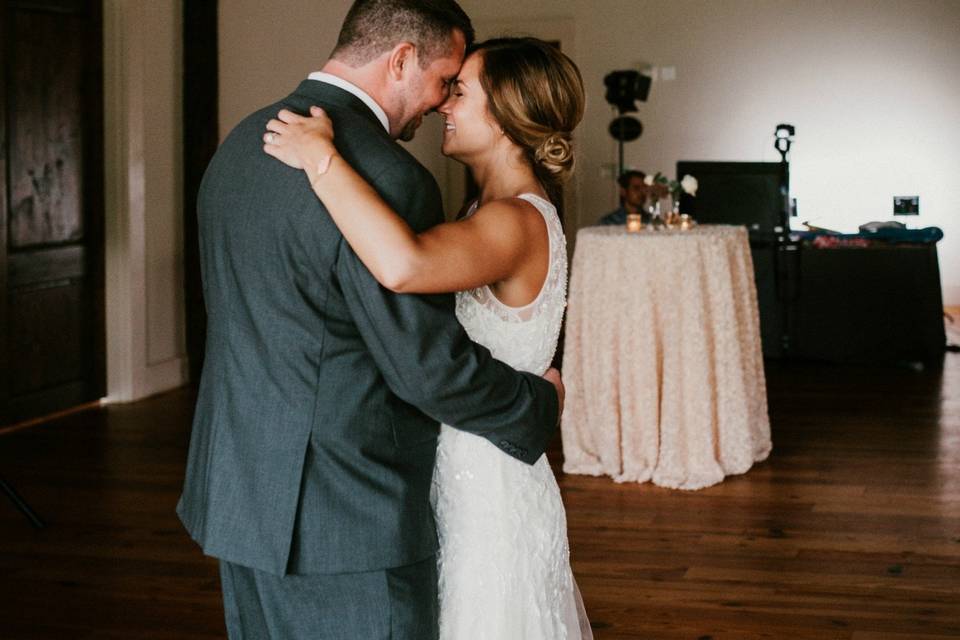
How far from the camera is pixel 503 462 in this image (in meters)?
2.05

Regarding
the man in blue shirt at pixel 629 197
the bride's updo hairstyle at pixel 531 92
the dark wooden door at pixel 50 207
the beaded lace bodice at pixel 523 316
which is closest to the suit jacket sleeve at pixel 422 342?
the beaded lace bodice at pixel 523 316

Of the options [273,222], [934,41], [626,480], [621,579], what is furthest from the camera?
[934,41]

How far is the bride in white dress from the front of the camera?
2008 millimetres

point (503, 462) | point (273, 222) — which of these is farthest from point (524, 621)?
point (273, 222)

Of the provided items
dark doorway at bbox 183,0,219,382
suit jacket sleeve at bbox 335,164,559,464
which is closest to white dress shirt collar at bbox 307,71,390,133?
suit jacket sleeve at bbox 335,164,559,464

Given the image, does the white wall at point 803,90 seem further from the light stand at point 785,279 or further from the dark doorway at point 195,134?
the dark doorway at point 195,134

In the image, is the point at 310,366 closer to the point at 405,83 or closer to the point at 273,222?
the point at 273,222

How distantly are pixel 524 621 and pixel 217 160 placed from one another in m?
0.91

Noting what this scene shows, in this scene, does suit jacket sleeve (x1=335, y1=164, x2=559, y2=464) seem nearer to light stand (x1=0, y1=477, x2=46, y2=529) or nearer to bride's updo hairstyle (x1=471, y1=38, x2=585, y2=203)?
bride's updo hairstyle (x1=471, y1=38, x2=585, y2=203)

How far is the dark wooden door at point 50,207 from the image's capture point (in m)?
6.47

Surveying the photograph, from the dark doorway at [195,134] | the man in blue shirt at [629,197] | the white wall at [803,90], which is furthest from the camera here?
the white wall at [803,90]

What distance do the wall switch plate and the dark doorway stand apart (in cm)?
A: 733

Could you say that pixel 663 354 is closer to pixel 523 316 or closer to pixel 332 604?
pixel 523 316

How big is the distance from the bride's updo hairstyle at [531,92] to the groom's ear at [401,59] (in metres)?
0.32
